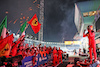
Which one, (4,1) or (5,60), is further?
(4,1)

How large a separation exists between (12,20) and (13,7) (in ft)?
8.14

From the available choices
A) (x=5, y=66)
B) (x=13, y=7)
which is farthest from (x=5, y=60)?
(x=13, y=7)

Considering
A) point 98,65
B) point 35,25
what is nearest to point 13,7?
point 35,25

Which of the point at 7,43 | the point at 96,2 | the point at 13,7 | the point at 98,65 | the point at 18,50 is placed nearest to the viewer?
the point at 7,43

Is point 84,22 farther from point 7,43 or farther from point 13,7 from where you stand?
point 7,43

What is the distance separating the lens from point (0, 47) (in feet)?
11.8

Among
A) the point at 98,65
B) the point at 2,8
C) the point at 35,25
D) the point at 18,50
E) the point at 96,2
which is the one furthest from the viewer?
the point at 96,2

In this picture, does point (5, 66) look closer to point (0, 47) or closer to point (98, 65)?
point (0, 47)

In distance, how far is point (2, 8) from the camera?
12961 mm

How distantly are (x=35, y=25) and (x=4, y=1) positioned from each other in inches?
307

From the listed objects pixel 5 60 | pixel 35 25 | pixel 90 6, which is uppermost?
pixel 90 6

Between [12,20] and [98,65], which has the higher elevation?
[12,20]

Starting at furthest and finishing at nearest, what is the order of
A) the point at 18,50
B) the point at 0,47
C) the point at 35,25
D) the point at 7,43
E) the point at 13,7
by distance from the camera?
the point at 13,7 < the point at 35,25 < the point at 18,50 < the point at 7,43 < the point at 0,47

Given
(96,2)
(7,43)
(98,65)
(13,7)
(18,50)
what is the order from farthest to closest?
(96,2) → (13,7) → (98,65) → (18,50) → (7,43)
